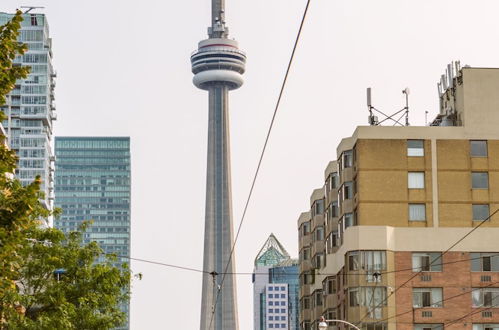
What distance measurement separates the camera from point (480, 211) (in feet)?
384

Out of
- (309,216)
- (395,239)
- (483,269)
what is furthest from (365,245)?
(309,216)

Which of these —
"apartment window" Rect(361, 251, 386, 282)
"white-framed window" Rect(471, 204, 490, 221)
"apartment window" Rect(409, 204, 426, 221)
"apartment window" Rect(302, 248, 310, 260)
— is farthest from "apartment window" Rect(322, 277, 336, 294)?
"apartment window" Rect(302, 248, 310, 260)

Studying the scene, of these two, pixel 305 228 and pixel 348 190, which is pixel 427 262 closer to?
pixel 348 190

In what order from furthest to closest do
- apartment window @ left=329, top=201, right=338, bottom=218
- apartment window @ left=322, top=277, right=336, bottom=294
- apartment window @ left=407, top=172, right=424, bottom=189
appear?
apartment window @ left=329, top=201, right=338, bottom=218
apartment window @ left=322, top=277, right=336, bottom=294
apartment window @ left=407, top=172, right=424, bottom=189

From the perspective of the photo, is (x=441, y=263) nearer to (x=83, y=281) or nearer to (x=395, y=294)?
(x=395, y=294)

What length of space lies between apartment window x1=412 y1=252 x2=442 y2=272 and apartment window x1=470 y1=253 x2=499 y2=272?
270 centimetres

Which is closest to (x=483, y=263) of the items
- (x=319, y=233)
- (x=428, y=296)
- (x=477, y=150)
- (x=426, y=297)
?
(x=428, y=296)

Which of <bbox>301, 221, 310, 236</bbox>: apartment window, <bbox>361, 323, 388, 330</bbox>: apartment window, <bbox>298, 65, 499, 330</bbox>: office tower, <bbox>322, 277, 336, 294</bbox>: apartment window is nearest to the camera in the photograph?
<bbox>361, 323, 388, 330</bbox>: apartment window

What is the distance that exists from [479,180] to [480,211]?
2527 millimetres

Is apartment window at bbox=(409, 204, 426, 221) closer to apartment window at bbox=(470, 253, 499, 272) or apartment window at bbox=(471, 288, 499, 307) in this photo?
apartment window at bbox=(470, 253, 499, 272)

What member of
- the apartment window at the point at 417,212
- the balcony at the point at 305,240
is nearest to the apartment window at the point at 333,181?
the apartment window at the point at 417,212

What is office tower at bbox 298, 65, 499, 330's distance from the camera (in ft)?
368

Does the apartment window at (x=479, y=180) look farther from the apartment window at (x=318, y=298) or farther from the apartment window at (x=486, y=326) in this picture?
the apartment window at (x=318, y=298)

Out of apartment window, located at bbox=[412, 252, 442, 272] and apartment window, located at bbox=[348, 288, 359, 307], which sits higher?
Answer: apartment window, located at bbox=[412, 252, 442, 272]
